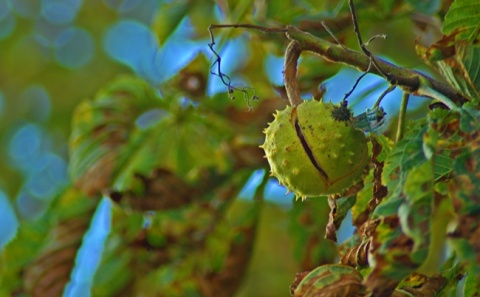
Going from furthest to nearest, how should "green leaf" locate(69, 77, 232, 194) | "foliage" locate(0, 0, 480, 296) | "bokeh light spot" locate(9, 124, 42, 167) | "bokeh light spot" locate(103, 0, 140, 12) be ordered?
1. "bokeh light spot" locate(103, 0, 140, 12)
2. "bokeh light spot" locate(9, 124, 42, 167)
3. "green leaf" locate(69, 77, 232, 194)
4. "foliage" locate(0, 0, 480, 296)

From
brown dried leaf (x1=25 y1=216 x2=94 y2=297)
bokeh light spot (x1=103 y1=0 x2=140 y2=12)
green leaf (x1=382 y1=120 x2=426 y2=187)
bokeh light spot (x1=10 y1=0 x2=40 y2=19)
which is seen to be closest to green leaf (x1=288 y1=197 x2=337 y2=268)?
brown dried leaf (x1=25 y1=216 x2=94 y2=297)

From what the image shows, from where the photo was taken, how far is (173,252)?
209cm

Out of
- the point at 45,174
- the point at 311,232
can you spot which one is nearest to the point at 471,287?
the point at 311,232

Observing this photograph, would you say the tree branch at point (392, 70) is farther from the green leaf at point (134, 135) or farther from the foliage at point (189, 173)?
the green leaf at point (134, 135)

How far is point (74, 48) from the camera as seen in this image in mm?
4016

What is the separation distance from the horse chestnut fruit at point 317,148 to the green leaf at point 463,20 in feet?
0.69

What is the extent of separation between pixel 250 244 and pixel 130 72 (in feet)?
6.26

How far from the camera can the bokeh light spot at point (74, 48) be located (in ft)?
13.0

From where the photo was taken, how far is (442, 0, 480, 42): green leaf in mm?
1219

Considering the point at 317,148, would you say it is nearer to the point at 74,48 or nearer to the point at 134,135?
the point at 134,135

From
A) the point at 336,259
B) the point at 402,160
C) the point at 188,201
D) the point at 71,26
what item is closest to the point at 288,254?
the point at 336,259

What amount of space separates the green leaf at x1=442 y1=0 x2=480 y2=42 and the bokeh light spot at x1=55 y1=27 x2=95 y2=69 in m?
2.88

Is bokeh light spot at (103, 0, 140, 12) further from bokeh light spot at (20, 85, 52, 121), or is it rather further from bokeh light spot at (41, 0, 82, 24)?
bokeh light spot at (20, 85, 52, 121)

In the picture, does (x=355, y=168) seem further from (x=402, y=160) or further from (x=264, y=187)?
(x=264, y=187)
